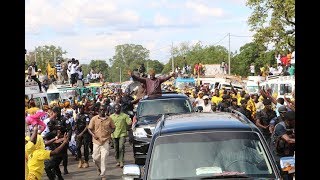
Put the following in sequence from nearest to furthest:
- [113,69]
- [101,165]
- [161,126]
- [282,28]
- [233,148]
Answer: [233,148] < [161,126] < [101,165] < [282,28] < [113,69]

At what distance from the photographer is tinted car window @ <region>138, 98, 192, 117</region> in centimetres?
1494

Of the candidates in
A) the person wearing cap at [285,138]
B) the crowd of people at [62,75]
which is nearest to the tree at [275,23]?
the crowd of people at [62,75]

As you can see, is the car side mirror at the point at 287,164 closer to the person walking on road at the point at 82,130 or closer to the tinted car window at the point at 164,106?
the tinted car window at the point at 164,106

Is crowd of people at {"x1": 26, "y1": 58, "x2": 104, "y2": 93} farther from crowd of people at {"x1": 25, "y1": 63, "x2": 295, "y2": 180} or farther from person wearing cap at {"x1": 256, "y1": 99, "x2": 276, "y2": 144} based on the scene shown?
person wearing cap at {"x1": 256, "y1": 99, "x2": 276, "y2": 144}

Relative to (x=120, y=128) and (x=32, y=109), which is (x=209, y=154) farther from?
(x=32, y=109)

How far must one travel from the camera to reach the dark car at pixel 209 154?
606 centimetres

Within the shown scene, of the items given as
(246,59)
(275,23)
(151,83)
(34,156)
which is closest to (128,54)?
(246,59)

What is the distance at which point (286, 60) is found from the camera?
3469 centimetres

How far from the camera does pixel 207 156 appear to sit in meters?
6.22

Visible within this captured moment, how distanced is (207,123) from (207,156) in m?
0.59

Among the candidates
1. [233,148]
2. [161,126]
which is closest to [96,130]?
[161,126]

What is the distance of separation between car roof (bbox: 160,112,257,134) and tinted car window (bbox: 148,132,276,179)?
0.38 ft
